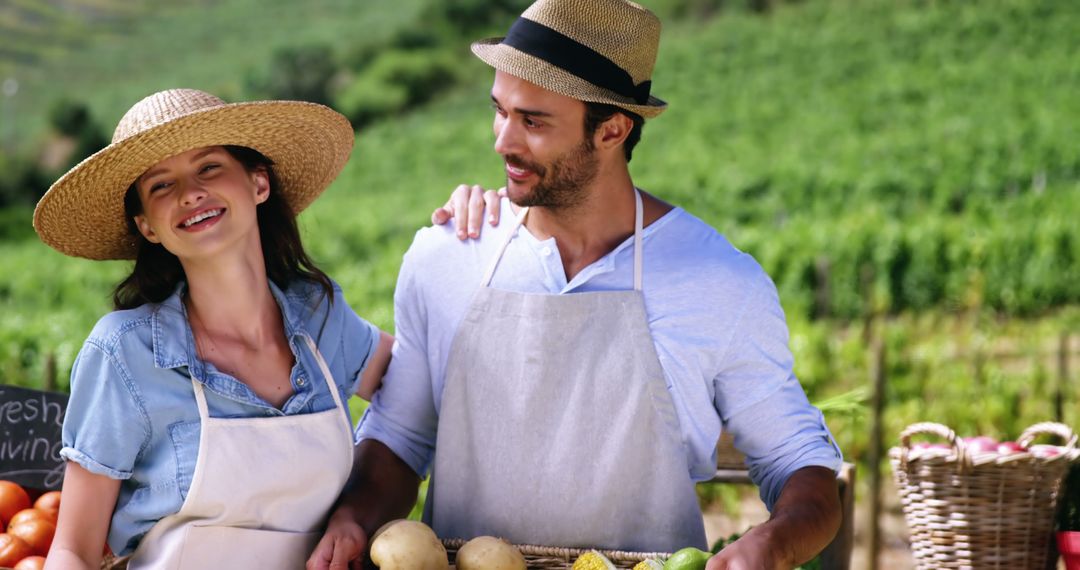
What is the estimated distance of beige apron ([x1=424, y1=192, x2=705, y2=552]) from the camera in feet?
8.18

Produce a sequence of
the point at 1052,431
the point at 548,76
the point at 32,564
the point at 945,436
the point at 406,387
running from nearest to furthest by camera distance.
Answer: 1. the point at 32,564
2. the point at 548,76
3. the point at 406,387
4. the point at 945,436
5. the point at 1052,431

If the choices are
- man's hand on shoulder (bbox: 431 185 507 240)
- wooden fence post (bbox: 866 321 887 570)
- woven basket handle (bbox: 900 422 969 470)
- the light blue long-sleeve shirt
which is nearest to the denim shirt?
the light blue long-sleeve shirt

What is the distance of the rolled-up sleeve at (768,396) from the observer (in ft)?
8.17

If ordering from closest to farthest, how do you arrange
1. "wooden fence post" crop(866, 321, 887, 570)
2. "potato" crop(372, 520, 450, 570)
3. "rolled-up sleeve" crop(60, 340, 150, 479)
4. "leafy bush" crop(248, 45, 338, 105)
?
"rolled-up sleeve" crop(60, 340, 150, 479), "potato" crop(372, 520, 450, 570), "wooden fence post" crop(866, 321, 887, 570), "leafy bush" crop(248, 45, 338, 105)

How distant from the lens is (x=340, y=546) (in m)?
2.24

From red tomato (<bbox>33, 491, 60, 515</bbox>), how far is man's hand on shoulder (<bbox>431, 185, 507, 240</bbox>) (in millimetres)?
983

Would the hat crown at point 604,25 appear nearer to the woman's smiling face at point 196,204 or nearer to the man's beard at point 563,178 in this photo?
the man's beard at point 563,178

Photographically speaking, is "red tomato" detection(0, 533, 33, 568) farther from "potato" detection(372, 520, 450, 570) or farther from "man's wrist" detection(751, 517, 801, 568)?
"man's wrist" detection(751, 517, 801, 568)

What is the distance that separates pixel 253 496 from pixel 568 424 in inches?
25.8

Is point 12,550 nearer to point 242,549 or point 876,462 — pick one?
point 242,549

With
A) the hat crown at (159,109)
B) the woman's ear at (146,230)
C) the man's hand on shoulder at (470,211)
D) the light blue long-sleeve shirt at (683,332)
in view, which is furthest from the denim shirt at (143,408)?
the man's hand on shoulder at (470,211)

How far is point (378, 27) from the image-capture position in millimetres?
63750

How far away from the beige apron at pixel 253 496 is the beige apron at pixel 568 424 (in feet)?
1.12

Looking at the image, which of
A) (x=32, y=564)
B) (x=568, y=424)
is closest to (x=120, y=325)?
(x=32, y=564)
